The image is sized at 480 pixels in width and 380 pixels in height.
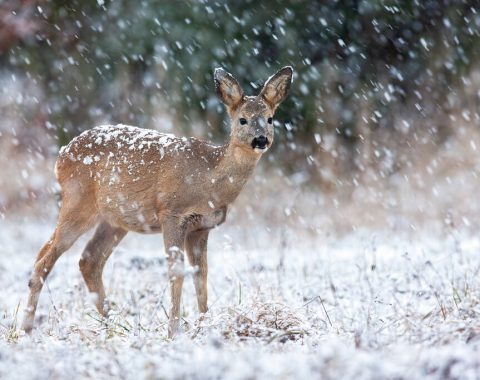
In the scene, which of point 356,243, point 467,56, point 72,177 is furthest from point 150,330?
point 467,56

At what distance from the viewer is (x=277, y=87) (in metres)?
5.92

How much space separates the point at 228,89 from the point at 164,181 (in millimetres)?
846

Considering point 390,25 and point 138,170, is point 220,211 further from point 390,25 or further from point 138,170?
point 390,25

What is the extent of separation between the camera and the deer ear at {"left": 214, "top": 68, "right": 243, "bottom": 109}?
5.80 meters

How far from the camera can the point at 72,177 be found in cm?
612

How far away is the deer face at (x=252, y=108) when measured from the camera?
18.1 feet

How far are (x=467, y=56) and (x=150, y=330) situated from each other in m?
10.1

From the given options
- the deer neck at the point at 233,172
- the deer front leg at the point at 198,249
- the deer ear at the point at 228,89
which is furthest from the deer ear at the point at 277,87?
the deer front leg at the point at 198,249

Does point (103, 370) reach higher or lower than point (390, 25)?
lower

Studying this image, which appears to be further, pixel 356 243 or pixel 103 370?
pixel 356 243

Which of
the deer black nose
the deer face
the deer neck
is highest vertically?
the deer face

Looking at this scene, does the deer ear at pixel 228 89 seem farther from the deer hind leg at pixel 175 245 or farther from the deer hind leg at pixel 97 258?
the deer hind leg at pixel 97 258

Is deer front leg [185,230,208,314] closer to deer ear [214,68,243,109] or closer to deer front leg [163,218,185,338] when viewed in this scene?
deer front leg [163,218,185,338]

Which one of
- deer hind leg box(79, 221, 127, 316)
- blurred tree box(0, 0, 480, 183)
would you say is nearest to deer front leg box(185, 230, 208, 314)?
deer hind leg box(79, 221, 127, 316)
